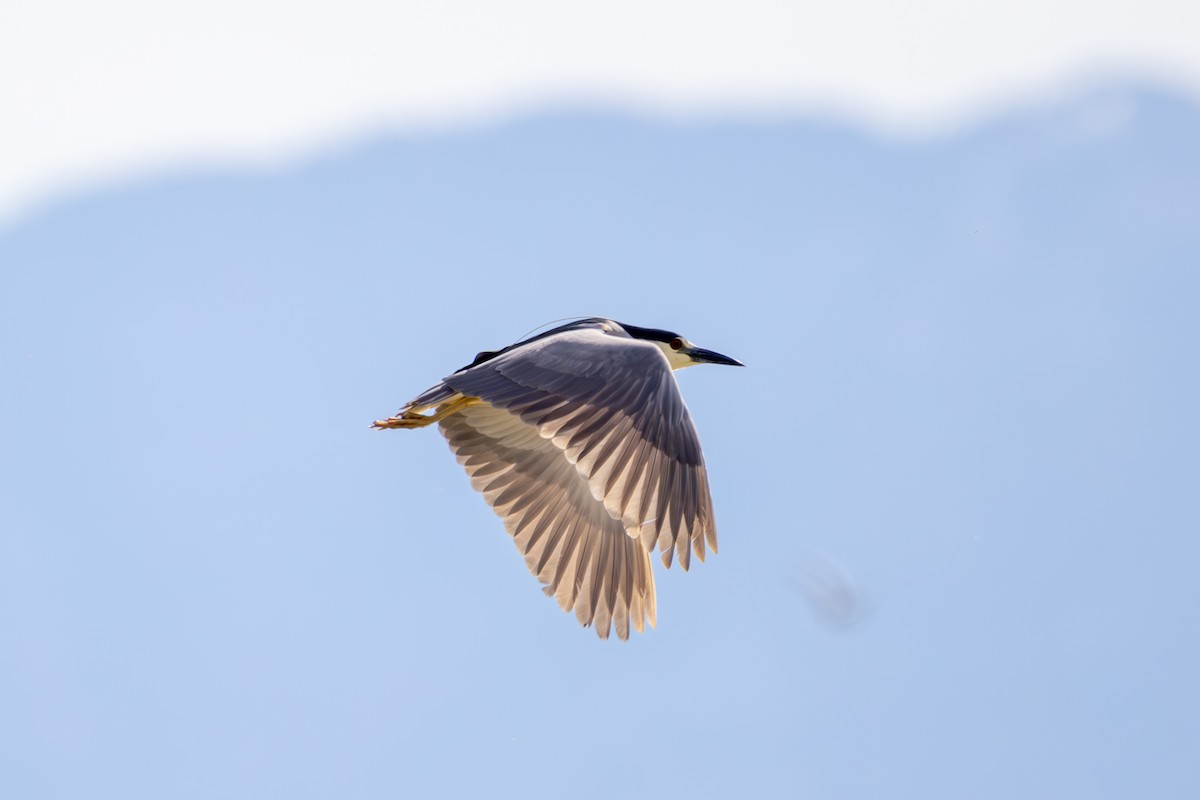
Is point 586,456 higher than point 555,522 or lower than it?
lower

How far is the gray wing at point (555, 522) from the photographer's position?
9.45 metres

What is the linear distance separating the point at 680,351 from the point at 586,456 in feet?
9.96

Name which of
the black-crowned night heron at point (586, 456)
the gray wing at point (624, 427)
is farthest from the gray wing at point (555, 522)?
the gray wing at point (624, 427)

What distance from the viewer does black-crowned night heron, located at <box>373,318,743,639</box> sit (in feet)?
27.0

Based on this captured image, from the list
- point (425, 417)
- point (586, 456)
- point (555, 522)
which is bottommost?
point (586, 456)

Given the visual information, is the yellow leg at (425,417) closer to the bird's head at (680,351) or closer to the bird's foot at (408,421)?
the bird's foot at (408,421)

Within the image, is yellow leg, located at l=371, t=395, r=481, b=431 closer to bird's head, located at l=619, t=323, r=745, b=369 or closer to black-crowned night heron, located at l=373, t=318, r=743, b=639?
black-crowned night heron, located at l=373, t=318, r=743, b=639

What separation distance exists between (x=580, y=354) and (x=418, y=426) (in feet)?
5.52

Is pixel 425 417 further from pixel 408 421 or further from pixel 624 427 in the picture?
pixel 624 427

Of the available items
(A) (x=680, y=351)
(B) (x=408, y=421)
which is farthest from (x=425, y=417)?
(A) (x=680, y=351)

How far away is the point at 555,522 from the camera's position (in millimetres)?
9758

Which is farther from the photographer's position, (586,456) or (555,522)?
(555,522)

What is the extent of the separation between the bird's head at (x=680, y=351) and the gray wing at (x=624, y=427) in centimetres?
211

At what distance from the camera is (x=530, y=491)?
990 cm
